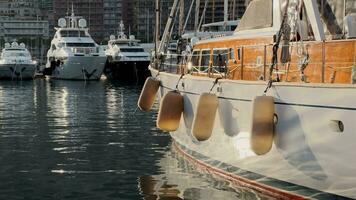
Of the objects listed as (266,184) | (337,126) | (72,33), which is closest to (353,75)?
(337,126)

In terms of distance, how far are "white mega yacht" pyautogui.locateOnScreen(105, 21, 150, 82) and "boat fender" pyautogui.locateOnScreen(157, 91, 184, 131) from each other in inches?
2026

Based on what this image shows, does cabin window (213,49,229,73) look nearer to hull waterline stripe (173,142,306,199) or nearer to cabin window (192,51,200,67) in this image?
cabin window (192,51,200,67)

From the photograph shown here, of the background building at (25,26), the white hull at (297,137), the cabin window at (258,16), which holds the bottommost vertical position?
the white hull at (297,137)

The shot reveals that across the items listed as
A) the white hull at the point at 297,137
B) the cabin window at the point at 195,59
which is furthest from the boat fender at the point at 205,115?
the cabin window at the point at 195,59

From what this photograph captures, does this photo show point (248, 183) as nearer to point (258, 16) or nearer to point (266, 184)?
point (266, 184)

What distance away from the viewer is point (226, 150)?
1224 centimetres

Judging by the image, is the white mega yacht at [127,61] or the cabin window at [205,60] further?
the white mega yacht at [127,61]

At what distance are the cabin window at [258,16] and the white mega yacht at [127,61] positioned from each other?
51765mm

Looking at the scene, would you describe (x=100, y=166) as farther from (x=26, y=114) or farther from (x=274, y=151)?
(x=26, y=114)

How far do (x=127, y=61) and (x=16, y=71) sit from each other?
474 inches

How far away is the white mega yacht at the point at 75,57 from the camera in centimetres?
6306

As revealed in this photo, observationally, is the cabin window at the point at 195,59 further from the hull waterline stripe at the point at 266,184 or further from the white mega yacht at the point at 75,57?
the white mega yacht at the point at 75,57

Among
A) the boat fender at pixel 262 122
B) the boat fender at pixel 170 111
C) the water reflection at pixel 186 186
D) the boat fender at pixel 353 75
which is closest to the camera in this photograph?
the boat fender at pixel 353 75

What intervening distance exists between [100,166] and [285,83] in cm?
601
